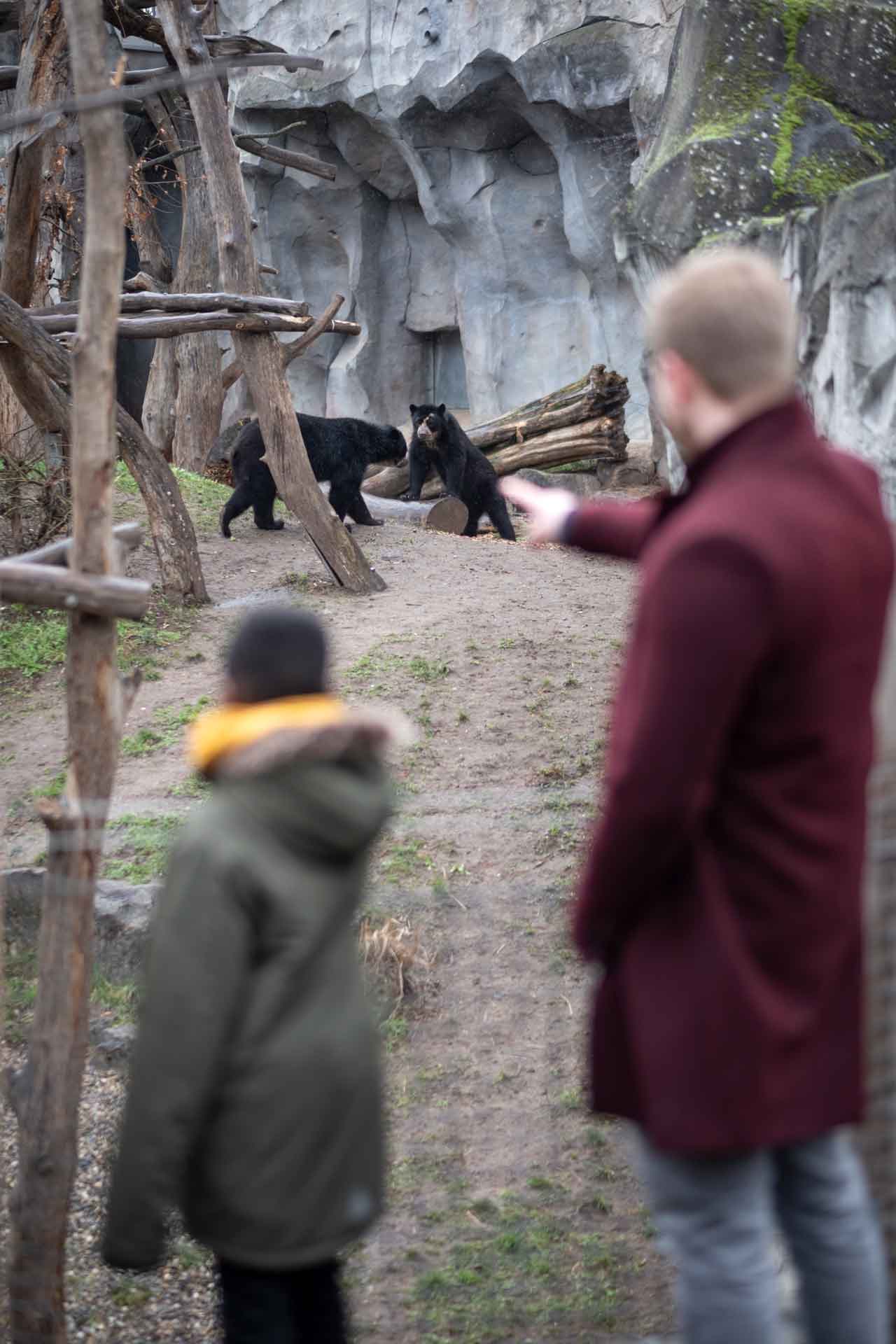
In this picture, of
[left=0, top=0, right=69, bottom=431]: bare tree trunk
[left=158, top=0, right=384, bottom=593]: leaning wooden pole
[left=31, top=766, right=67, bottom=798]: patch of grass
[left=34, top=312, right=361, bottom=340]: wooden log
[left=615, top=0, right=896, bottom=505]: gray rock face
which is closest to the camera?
[left=31, top=766, right=67, bottom=798]: patch of grass

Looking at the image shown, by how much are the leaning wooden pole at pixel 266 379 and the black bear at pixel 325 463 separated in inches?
40.6

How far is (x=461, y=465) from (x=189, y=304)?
3.96 meters

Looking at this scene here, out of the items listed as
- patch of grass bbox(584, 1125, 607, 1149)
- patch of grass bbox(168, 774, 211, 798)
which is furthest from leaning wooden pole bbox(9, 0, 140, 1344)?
patch of grass bbox(168, 774, 211, 798)

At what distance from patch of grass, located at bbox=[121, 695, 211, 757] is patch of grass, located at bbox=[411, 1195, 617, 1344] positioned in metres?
3.23

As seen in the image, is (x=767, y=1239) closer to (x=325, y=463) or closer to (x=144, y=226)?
(x=325, y=463)

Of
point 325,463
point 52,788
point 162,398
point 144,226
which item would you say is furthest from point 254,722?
point 144,226

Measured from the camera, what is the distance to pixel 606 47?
47.6 feet

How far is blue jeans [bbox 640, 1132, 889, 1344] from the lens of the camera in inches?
61.0

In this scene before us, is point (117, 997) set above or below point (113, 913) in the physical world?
below

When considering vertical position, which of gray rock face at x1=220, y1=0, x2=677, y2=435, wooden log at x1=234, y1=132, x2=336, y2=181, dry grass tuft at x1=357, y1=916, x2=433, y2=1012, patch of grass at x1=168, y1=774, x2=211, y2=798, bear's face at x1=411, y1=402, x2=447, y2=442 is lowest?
dry grass tuft at x1=357, y1=916, x2=433, y2=1012

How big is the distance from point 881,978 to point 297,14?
18039 mm

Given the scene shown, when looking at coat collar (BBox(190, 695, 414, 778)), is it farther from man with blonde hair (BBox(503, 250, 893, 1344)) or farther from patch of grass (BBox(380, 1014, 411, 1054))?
patch of grass (BBox(380, 1014, 411, 1054))

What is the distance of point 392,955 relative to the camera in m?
4.70

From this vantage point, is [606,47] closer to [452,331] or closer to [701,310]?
[452,331]
